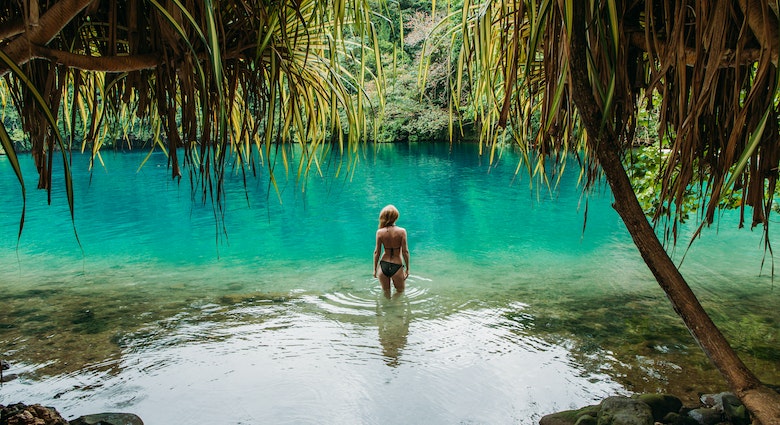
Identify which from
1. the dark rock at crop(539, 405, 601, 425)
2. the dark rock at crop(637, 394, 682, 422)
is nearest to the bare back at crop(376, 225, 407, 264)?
the dark rock at crop(539, 405, 601, 425)

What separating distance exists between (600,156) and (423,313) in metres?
4.43

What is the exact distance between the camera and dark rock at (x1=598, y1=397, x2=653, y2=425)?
11.0 ft

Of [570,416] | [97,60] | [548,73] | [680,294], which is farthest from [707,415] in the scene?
[97,60]

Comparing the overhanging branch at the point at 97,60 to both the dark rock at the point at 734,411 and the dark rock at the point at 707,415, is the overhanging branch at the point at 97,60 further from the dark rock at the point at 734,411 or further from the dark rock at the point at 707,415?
the dark rock at the point at 707,415

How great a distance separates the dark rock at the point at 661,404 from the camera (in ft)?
12.0

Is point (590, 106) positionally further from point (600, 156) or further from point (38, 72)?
point (38, 72)

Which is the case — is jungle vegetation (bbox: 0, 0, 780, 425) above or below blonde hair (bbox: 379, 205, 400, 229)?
above

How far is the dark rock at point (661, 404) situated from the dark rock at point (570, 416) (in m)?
0.31

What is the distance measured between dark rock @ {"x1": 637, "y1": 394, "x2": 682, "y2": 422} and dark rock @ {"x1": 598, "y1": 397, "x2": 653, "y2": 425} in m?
0.15

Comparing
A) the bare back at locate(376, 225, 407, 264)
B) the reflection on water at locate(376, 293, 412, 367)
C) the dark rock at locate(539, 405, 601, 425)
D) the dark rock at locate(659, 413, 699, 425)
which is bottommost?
the reflection on water at locate(376, 293, 412, 367)

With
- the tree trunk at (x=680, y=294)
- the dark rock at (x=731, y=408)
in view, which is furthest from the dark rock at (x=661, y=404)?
the tree trunk at (x=680, y=294)

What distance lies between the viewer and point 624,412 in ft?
11.2

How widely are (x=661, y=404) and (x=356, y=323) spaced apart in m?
3.08

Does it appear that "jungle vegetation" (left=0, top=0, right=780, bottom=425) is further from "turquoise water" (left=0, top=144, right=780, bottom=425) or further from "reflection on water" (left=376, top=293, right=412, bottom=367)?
"reflection on water" (left=376, top=293, right=412, bottom=367)
